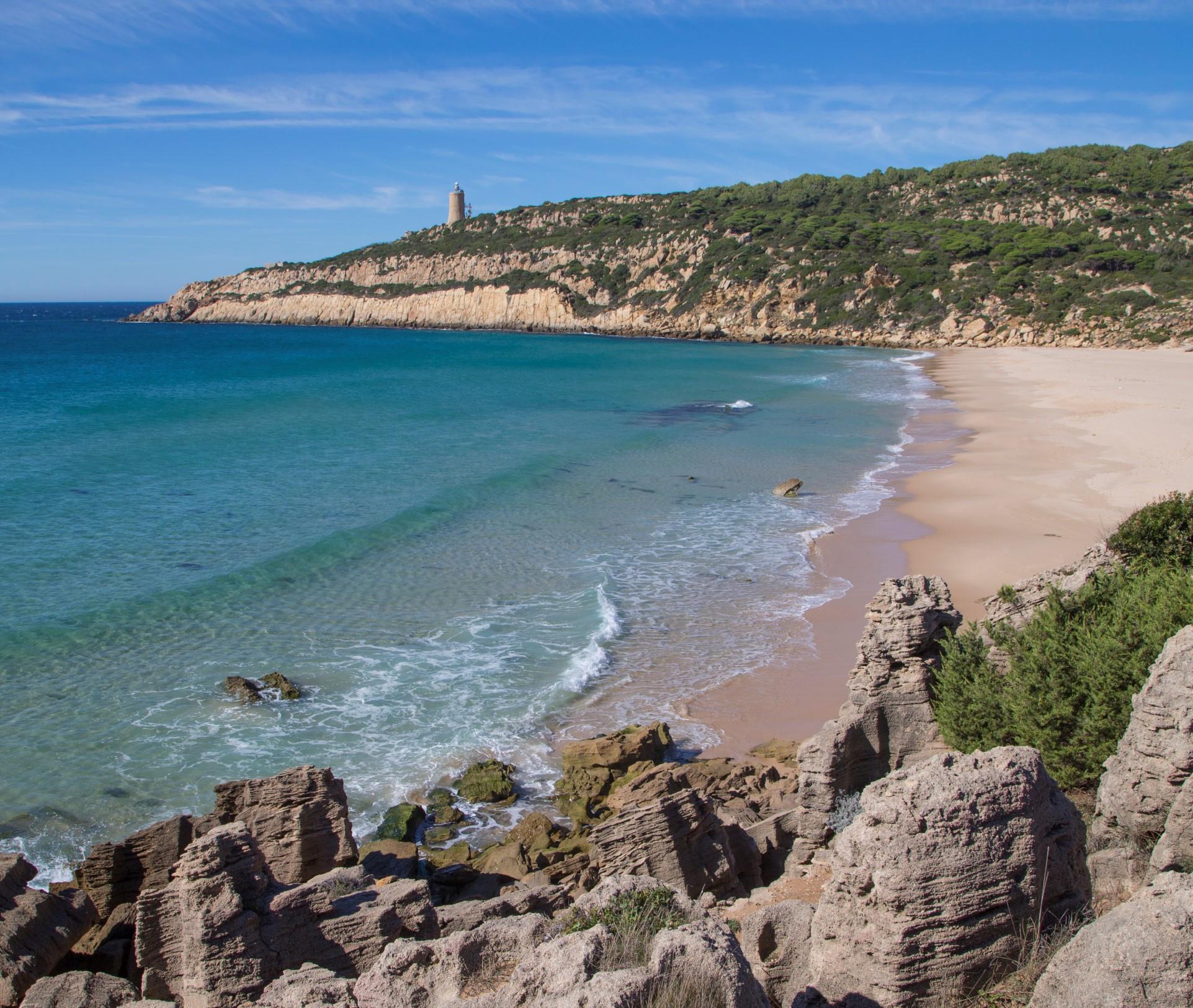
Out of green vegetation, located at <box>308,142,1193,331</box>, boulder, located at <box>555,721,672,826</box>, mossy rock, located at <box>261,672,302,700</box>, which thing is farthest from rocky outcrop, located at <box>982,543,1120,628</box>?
green vegetation, located at <box>308,142,1193,331</box>

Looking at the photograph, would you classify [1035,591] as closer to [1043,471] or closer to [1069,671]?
[1069,671]

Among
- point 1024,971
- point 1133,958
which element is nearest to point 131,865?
point 1024,971

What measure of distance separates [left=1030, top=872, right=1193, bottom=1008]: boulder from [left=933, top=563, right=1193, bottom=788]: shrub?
3575mm

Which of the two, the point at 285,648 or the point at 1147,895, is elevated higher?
the point at 1147,895

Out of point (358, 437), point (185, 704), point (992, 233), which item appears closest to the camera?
point (185, 704)

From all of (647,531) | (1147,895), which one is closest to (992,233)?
(647,531)

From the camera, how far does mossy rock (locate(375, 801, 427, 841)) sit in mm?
9398

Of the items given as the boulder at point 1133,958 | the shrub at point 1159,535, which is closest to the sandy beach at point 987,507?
the shrub at point 1159,535

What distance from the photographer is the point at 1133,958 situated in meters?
3.53

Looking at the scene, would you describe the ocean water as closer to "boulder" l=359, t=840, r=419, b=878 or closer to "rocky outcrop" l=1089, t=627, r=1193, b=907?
"boulder" l=359, t=840, r=419, b=878

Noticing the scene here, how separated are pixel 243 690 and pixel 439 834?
176 inches

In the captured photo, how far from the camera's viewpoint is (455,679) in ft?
43.5

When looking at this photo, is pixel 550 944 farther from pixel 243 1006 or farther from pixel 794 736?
pixel 794 736

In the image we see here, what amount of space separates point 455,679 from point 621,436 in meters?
22.8
